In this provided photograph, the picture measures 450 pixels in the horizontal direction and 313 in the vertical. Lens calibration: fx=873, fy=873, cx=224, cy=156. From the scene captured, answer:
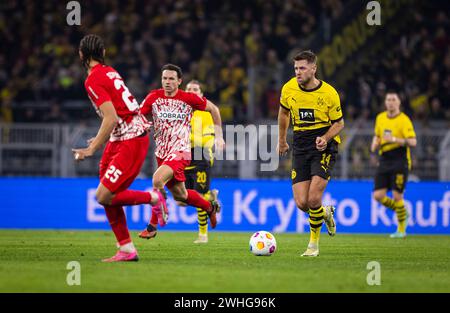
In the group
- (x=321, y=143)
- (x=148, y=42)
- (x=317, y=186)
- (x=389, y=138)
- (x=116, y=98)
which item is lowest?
(x=317, y=186)

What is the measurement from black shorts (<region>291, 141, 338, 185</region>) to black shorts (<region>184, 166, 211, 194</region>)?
11.5ft

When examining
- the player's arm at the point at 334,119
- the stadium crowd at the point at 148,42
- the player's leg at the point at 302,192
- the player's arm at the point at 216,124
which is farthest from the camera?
the stadium crowd at the point at 148,42

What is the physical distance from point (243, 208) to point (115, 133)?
32.0ft

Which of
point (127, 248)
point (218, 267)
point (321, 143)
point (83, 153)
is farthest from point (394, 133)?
point (83, 153)

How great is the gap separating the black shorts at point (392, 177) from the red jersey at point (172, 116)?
19.7 feet

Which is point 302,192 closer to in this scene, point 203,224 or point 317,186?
point 317,186

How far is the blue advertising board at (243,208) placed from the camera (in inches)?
758

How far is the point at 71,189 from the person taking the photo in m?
19.4

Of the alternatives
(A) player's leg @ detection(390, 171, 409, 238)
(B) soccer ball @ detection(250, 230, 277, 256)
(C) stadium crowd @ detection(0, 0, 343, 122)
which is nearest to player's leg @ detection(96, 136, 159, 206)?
(B) soccer ball @ detection(250, 230, 277, 256)

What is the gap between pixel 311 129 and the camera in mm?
11477

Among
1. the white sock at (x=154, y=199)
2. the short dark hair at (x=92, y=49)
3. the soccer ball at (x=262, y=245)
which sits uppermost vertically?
the short dark hair at (x=92, y=49)

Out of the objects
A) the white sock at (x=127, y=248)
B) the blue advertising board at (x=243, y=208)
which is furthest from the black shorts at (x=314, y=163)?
the blue advertising board at (x=243, y=208)

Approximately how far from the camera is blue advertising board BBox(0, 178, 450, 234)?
63.2ft

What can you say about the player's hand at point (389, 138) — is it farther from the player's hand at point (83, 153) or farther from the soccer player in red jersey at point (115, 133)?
the player's hand at point (83, 153)
